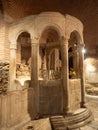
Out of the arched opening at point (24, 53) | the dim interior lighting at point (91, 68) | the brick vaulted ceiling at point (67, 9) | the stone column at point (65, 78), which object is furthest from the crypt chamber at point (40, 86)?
the dim interior lighting at point (91, 68)

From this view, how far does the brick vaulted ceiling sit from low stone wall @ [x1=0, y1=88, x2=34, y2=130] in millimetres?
4034

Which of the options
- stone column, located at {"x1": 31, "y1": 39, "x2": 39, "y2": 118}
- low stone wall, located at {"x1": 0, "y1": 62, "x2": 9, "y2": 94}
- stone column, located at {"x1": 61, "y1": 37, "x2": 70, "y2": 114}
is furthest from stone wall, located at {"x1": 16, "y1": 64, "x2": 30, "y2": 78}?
stone column, located at {"x1": 61, "y1": 37, "x2": 70, "y2": 114}

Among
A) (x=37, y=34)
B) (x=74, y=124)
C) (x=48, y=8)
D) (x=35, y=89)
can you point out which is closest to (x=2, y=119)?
(x=35, y=89)

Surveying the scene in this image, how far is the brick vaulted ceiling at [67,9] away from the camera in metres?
7.55

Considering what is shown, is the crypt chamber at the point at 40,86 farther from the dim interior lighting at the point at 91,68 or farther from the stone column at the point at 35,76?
the dim interior lighting at the point at 91,68

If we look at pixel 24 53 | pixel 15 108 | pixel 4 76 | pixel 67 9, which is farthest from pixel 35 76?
pixel 67 9

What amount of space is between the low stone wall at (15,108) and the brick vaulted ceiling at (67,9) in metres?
4.03

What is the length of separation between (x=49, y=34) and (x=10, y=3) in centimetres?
341

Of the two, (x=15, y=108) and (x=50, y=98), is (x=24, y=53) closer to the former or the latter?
(x=50, y=98)

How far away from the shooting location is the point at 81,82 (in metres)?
7.40

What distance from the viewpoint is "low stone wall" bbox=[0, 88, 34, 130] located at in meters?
4.17

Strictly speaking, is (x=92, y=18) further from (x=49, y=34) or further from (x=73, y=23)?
(x=73, y=23)

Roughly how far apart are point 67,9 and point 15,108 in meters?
8.26

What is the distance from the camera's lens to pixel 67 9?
35.0 ft
